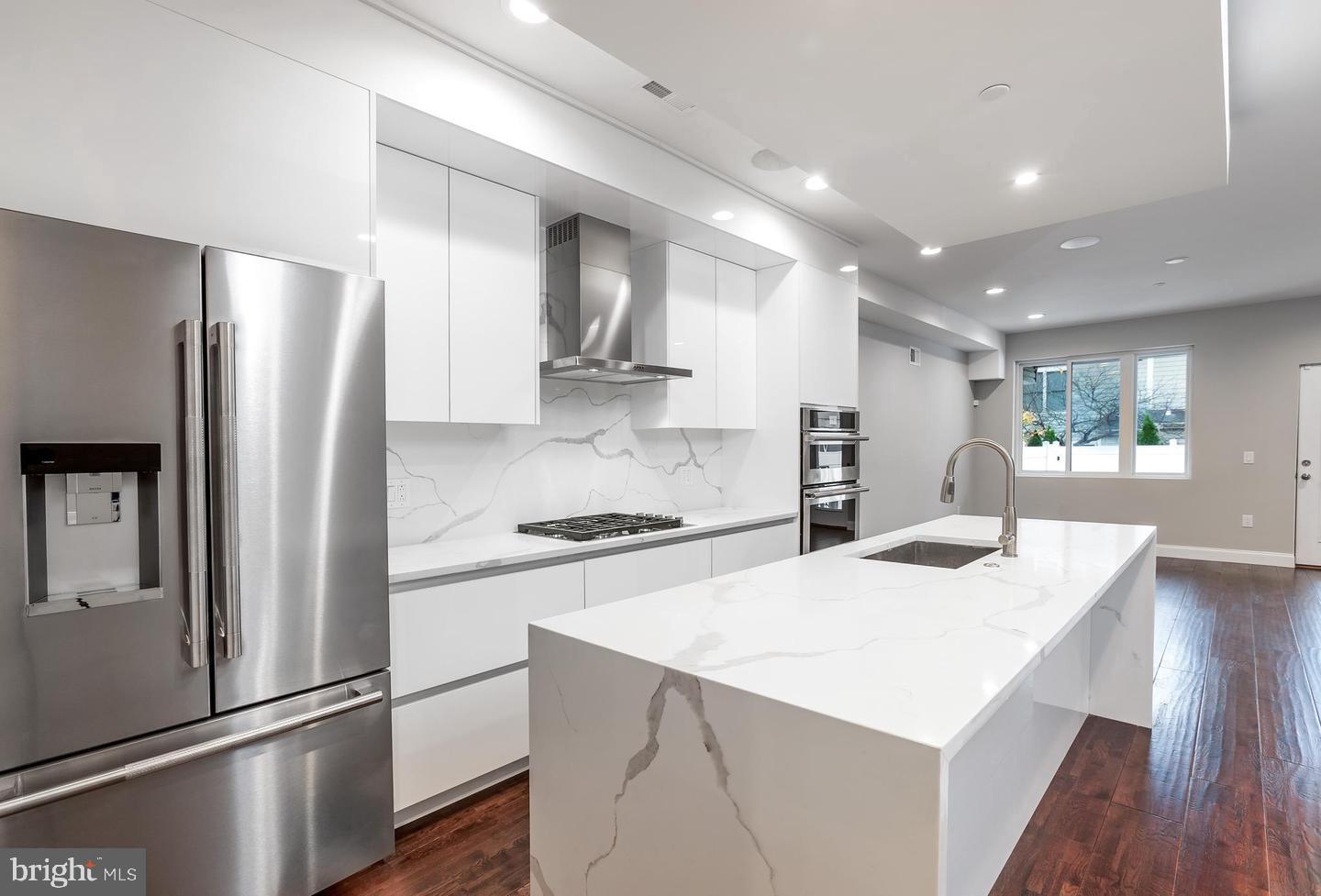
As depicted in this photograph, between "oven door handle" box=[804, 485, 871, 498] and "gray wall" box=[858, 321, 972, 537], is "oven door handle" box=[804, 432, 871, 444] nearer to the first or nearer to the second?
"oven door handle" box=[804, 485, 871, 498]

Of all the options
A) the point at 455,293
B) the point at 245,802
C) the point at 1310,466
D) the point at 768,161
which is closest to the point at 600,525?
the point at 455,293

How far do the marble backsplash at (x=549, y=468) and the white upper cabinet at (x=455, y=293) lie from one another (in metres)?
0.26

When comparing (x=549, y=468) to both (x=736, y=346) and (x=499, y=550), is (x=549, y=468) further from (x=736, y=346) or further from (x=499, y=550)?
(x=736, y=346)

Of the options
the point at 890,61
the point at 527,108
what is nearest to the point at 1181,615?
the point at 890,61

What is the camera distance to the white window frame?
Answer: 273 inches

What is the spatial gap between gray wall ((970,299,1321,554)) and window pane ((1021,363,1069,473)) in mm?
445

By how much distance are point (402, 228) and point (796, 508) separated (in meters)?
2.56

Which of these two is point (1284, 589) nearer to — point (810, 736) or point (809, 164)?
point (809, 164)

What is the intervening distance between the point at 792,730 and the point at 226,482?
1354mm

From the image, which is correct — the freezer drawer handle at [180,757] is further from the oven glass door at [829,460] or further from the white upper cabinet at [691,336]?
the oven glass door at [829,460]

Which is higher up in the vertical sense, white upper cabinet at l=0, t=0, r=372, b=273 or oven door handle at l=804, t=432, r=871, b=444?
white upper cabinet at l=0, t=0, r=372, b=273

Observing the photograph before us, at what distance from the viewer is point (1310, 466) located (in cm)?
629

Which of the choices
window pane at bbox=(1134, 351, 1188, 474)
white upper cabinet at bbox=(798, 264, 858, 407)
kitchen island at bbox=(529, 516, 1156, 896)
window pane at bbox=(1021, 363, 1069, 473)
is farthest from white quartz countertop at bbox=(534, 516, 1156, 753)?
window pane at bbox=(1021, 363, 1069, 473)

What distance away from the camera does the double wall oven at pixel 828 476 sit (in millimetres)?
3865
